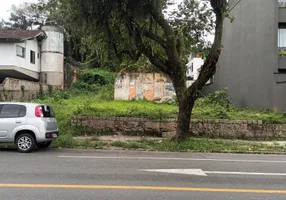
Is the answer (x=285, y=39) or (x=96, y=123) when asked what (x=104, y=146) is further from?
(x=285, y=39)

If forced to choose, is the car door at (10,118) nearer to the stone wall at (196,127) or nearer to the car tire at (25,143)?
the car tire at (25,143)

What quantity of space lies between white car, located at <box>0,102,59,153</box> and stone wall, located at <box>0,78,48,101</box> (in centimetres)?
1146

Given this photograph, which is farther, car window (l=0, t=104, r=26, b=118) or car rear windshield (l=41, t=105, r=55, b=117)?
car rear windshield (l=41, t=105, r=55, b=117)

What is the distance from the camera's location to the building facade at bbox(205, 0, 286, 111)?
19.5 meters

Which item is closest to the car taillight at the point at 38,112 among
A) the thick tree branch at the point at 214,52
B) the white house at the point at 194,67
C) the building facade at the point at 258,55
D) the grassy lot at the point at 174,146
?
the grassy lot at the point at 174,146

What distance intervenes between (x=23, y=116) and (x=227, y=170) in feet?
22.3

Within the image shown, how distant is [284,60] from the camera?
20.1 m

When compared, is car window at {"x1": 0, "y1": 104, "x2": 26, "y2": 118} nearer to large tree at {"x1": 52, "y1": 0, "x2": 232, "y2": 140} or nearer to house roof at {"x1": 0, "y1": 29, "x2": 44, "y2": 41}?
large tree at {"x1": 52, "y1": 0, "x2": 232, "y2": 140}

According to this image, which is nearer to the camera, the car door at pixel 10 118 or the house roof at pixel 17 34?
the car door at pixel 10 118

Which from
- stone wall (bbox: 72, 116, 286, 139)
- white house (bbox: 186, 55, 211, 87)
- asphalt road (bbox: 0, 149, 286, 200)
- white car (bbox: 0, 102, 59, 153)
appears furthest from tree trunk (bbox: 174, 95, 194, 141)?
white house (bbox: 186, 55, 211, 87)

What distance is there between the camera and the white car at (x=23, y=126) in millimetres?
10555

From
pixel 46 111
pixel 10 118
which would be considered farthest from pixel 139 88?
pixel 10 118

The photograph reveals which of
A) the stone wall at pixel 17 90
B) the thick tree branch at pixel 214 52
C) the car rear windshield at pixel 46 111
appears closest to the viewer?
the car rear windshield at pixel 46 111

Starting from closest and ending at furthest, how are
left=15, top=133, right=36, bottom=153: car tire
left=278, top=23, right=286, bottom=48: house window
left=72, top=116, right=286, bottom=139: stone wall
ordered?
left=15, top=133, right=36, bottom=153: car tire → left=72, top=116, right=286, bottom=139: stone wall → left=278, top=23, right=286, bottom=48: house window
